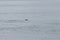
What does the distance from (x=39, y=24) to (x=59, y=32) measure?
1.13 ft

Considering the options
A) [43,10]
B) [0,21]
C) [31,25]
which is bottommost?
[31,25]

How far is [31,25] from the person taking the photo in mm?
1099

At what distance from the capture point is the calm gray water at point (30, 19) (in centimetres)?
110

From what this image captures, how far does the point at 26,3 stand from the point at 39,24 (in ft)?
1.31

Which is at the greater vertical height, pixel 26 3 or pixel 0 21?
pixel 26 3

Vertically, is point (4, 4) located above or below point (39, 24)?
above

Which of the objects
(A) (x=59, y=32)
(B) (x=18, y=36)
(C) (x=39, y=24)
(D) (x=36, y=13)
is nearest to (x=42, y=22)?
(C) (x=39, y=24)

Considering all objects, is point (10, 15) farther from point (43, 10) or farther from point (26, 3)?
point (43, 10)

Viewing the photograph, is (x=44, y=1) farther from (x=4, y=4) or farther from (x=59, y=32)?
(x=4, y=4)

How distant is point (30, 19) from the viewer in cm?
110

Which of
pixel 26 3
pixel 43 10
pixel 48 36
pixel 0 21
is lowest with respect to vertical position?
pixel 48 36

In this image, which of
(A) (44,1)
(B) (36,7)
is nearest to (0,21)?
(B) (36,7)

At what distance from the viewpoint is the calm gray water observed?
1.10m

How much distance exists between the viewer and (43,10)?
110 cm
